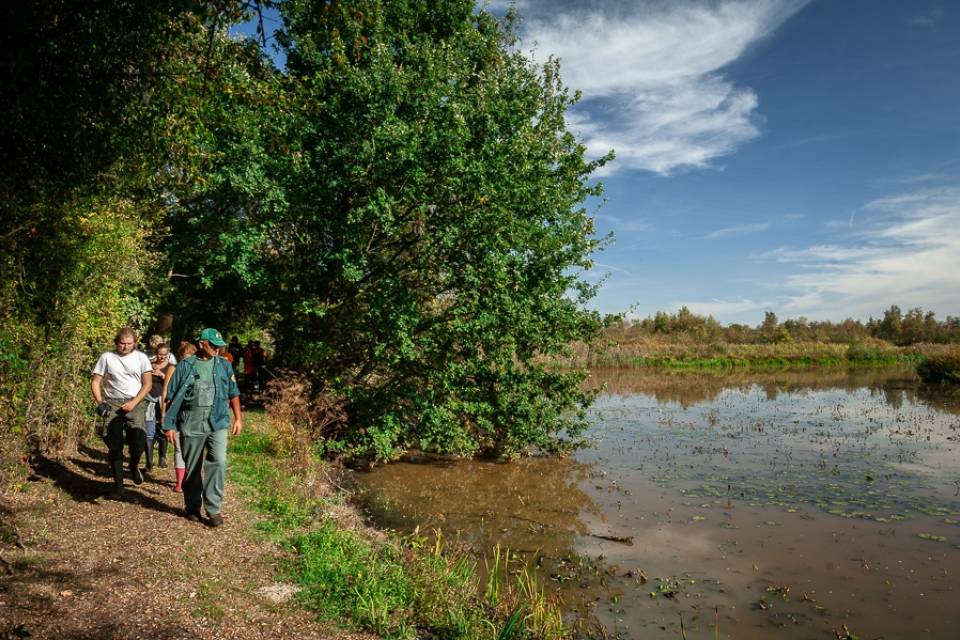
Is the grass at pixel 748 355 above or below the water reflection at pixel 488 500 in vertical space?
above

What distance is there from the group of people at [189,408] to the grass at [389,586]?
0.88 m

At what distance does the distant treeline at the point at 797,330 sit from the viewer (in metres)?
63.2

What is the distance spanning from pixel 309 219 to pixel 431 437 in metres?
5.33

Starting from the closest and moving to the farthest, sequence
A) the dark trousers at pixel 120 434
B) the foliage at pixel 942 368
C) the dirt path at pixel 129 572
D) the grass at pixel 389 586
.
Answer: the dirt path at pixel 129 572, the grass at pixel 389 586, the dark trousers at pixel 120 434, the foliage at pixel 942 368

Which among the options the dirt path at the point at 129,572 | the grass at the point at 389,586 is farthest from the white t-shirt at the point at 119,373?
the grass at the point at 389,586

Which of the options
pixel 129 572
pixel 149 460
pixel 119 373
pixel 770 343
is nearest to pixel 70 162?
pixel 119 373

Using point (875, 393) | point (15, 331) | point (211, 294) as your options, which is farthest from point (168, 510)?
point (875, 393)

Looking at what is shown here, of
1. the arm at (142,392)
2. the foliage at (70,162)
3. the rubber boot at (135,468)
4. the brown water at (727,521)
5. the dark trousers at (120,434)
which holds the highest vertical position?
the foliage at (70,162)

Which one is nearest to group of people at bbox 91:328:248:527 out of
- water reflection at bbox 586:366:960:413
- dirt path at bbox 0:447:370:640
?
dirt path at bbox 0:447:370:640

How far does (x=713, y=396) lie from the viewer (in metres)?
29.5

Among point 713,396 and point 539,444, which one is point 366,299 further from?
point 713,396

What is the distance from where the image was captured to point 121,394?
7.26 m

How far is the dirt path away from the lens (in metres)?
4.43

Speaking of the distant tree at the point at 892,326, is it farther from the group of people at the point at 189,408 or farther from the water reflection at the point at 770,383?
the group of people at the point at 189,408
